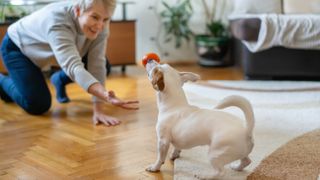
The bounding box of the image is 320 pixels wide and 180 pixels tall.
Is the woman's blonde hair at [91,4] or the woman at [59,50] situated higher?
the woman's blonde hair at [91,4]

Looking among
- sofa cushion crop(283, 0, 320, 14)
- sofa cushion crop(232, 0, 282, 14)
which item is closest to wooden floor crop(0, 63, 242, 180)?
sofa cushion crop(232, 0, 282, 14)

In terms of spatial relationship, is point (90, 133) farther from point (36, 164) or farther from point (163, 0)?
point (163, 0)

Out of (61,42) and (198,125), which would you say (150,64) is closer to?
(198,125)

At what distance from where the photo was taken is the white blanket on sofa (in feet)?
8.52

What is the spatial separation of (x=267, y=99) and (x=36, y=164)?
4.20ft

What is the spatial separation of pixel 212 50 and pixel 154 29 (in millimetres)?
536

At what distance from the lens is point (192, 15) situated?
3.58 meters

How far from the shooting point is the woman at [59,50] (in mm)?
1658

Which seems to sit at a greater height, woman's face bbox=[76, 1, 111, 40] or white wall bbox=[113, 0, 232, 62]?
woman's face bbox=[76, 1, 111, 40]

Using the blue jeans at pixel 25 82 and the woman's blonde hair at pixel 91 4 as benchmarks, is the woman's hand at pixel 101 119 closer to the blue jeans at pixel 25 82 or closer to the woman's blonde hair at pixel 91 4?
the blue jeans at pixel 25 82

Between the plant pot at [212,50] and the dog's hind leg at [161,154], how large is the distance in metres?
2.21

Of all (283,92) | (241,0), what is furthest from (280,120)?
(241,0)

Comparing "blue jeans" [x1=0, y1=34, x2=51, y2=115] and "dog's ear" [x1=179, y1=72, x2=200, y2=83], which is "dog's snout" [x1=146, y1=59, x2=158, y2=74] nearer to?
"dog's ear" [x1=179, y1=72, x2=200, y2=83]

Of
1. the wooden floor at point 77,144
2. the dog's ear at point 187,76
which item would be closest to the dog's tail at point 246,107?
the dog's ear at point 187,76
